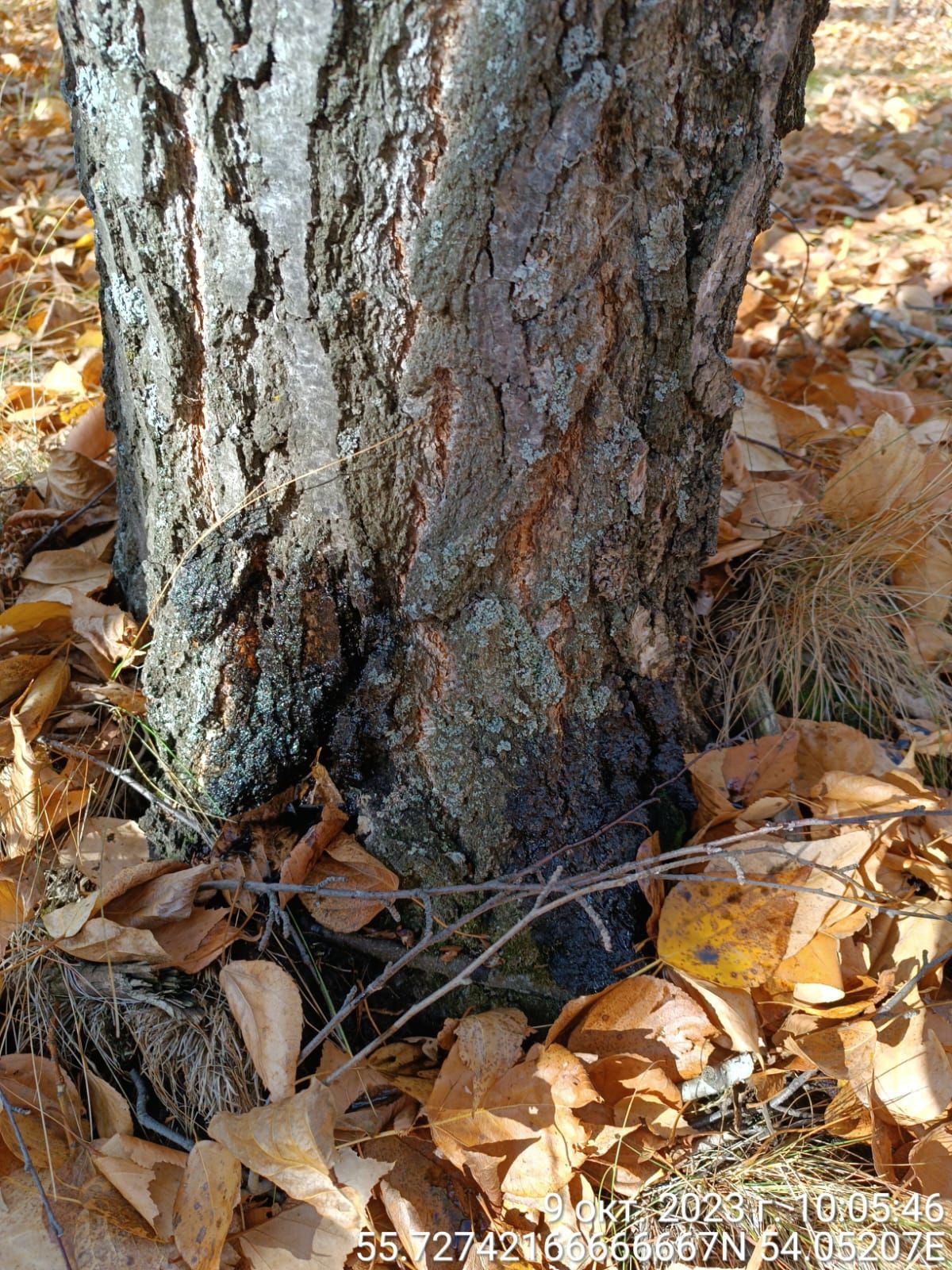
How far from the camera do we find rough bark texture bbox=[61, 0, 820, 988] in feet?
3.50

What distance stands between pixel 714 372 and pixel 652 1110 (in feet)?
3.58

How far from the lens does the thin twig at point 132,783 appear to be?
1.52 m

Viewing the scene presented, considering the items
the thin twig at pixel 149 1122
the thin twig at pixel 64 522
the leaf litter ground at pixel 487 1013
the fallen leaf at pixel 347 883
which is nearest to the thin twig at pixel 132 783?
the leaf litter ground at pixel 487 1013

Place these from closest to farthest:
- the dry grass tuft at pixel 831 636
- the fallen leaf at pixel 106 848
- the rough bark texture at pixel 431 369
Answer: the rough bark texture at pixel 431 369 < the fallen leaf at pixel 106 848 < the dry grass tuft at pixel 831 636

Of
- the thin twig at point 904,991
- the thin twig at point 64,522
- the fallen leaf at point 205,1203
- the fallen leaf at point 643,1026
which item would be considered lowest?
the fallen leaf at point 205,1203

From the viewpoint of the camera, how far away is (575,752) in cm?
151

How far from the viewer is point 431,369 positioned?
1217mm

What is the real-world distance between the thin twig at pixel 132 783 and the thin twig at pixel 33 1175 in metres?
0.44

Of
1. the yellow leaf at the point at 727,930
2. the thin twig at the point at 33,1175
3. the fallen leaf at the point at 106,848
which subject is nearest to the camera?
the thin twig at the point at 33,1175

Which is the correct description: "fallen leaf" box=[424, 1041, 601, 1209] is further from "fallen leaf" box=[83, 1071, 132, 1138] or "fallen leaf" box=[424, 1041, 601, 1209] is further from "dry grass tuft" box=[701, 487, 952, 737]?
"dry grass tuft" box=[701, 487, 952, 737]

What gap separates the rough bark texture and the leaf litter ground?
13cm

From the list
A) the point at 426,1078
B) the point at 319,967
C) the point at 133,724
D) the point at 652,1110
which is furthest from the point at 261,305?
the point at 652,1110

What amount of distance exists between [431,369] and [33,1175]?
3.87 ft

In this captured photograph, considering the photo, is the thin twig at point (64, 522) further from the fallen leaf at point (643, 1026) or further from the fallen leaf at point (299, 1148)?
the fallen leaf at point (643, 1026)
